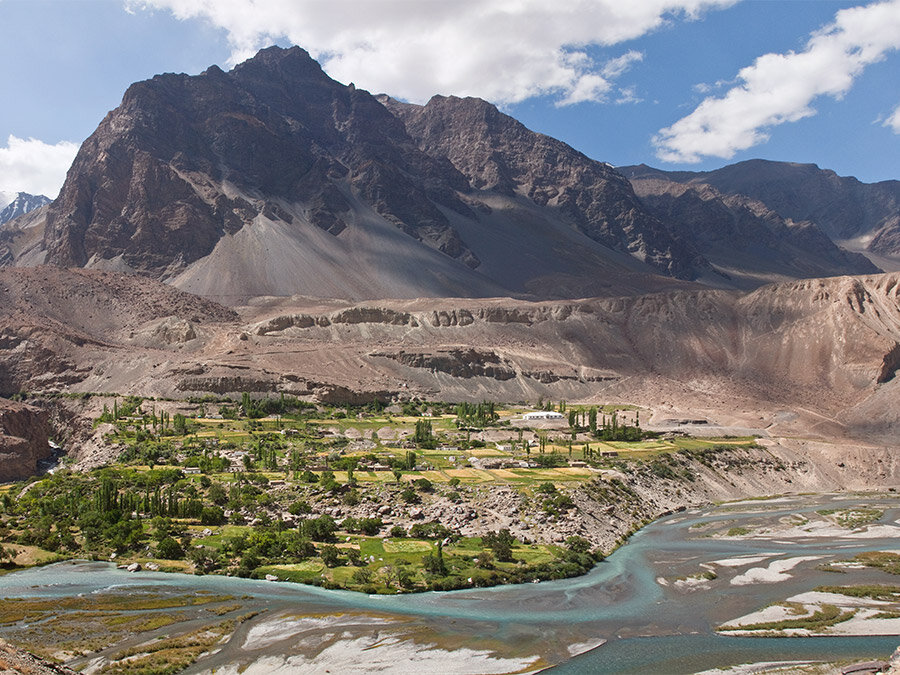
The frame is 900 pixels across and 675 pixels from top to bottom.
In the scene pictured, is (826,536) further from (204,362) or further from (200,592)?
(204,362)

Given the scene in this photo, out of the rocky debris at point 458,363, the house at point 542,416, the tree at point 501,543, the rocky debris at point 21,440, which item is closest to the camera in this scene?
the tree at point 501,543

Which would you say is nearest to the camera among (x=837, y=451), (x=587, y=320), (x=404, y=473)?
(x=404, y=473)

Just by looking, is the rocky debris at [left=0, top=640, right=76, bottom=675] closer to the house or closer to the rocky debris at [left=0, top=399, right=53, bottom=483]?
the rocky debris at [left=0, top=399, right=53, bottom=483]

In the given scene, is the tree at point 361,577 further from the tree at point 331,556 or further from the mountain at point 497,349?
the mountain at point 497,349

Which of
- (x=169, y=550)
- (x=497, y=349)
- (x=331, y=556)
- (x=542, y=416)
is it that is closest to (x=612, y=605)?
(x=331, y=556)

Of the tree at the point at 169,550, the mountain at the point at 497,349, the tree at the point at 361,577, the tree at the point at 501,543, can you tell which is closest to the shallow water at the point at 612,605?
the tree at the point at 361,577

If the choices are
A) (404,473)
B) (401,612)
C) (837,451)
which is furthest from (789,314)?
(401,612)
